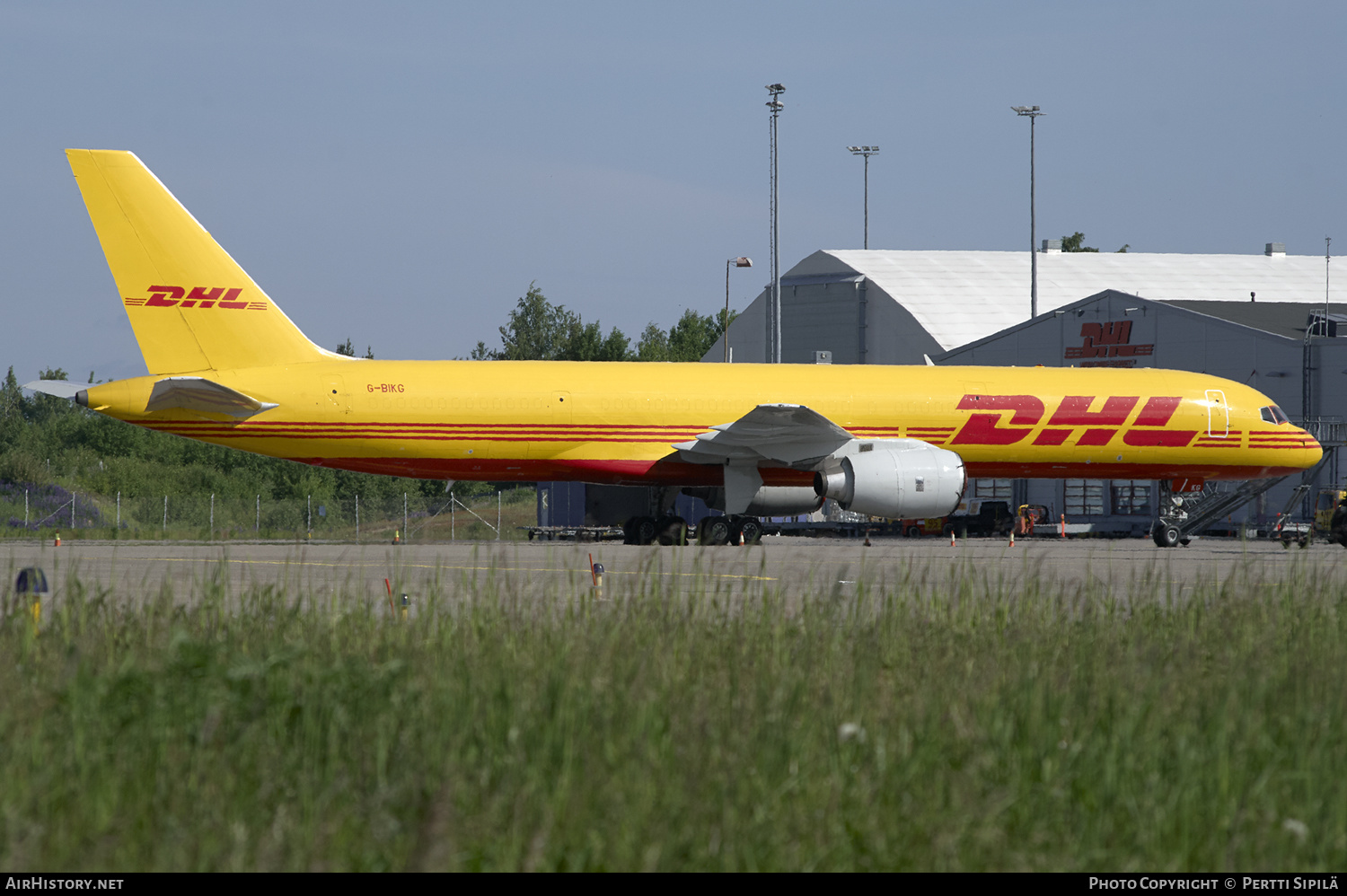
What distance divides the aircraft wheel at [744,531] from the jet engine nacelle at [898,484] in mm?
2353

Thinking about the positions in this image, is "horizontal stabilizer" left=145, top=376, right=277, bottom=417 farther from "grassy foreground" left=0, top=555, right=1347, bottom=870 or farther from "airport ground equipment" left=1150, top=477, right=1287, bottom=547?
"airport ground equipment" left=1150, top=477, right=1287, bottom=547

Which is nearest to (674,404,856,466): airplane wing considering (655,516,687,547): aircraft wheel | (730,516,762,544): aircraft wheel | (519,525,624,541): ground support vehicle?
(730,516,762,544): aircraft wheel

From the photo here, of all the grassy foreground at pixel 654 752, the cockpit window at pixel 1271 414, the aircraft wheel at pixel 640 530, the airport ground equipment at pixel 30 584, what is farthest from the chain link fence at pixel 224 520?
the grassy foreground at pixel 654 752

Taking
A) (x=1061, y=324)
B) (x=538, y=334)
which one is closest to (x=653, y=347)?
(x=538, y=334)

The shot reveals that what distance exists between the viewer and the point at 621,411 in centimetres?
2836

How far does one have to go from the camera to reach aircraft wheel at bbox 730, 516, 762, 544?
29.3m

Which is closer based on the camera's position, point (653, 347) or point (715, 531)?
point (715, 531)

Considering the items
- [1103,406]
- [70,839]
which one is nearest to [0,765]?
[70,839]

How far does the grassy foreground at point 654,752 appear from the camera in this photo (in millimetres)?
5027

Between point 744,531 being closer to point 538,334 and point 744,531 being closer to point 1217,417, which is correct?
point 1217,417

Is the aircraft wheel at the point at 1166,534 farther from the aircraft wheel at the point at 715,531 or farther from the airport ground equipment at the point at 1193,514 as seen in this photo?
the aircraft wheel at the point at 715,531

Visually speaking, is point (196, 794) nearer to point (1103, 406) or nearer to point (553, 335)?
point (1103, 406)

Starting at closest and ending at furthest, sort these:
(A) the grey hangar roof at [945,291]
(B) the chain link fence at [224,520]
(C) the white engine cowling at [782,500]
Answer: (C) the white engine cowling at [782,500]
(B) the chain link fence at [224,520]
(A) the grey hangar roof at [945,291]

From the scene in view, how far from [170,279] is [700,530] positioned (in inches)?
475
